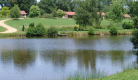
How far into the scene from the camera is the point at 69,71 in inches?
651

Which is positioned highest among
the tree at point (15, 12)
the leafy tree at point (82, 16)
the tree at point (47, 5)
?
the tree at point (47, 5)

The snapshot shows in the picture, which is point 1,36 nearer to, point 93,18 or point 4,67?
point 93,18

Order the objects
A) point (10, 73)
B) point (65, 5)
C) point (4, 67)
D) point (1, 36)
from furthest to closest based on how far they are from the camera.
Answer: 1. point (65, 5)
2. point (1, 36)
3. point (4, 67)
4. point (10, 73)

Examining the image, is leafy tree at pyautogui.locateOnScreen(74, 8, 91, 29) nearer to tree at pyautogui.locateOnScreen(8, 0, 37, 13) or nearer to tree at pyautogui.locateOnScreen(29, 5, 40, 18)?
tree at pyautogui.locateOnScreen(29, 5, 40, 18)

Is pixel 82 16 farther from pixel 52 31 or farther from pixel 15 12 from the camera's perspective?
pixel 15 12

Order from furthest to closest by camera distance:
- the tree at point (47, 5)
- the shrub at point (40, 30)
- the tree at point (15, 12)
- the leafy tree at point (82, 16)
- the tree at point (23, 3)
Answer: the tree at point (23, 3) → the tree at point (47, 5) → the tree at point (15, 12) → the leafy tree at point (82, 16) → the shrub at point (40, 30)

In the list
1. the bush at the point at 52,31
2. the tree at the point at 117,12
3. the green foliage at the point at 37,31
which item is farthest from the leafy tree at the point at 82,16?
the tree at the point at 117,12

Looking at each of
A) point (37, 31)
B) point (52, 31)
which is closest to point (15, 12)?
point (37, 31)

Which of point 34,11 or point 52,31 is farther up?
point 34,11

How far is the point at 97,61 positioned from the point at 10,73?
27.7ft

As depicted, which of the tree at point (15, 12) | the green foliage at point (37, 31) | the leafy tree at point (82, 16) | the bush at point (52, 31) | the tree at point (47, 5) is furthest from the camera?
the tree at point (47, 5)

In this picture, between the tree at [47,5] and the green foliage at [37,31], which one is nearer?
the green foliage at [37,31]

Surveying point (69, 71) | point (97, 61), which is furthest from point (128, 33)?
point (69, 71)

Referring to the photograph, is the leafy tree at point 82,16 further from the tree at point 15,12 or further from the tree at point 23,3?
the tree at point 23,3
